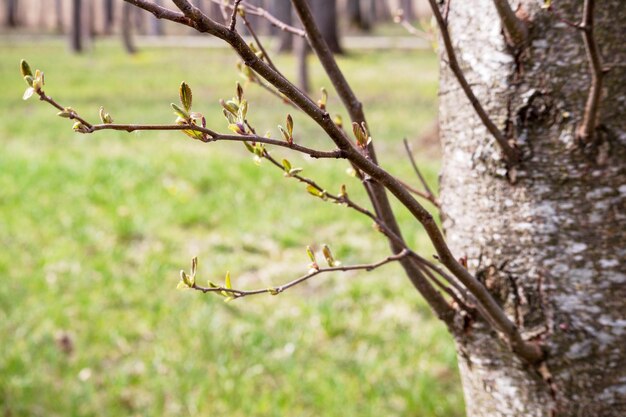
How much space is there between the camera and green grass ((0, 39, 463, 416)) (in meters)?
3.70

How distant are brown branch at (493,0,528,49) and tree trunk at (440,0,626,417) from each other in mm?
20

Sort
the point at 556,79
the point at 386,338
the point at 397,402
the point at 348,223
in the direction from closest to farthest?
the point at 556,79 < the point at 397,402 < the point at 386,338 < the point at 348,223

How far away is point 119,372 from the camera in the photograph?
385 centimetres

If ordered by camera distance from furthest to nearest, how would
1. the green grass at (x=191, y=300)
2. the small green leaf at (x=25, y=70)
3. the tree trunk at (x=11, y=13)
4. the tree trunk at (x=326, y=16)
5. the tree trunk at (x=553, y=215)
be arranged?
the tree trunk at (x=11, y=13) < the tree trunk at (x=326, y=16) < the green grass at (x=191, y=300) < the tree trunk at (x=553, y=215) < the small green leaf at (x=25, y=70)

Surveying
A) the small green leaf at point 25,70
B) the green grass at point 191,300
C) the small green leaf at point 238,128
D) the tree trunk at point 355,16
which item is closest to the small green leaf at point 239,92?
the small green leaf at point 238,128

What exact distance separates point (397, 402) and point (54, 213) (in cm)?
370

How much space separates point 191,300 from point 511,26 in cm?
364

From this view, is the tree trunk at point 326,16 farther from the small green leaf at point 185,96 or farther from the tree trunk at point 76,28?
the small green leaf at point 185,96

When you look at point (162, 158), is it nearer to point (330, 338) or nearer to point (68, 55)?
point (330, 338)

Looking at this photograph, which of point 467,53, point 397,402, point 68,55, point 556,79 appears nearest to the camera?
point 556,79

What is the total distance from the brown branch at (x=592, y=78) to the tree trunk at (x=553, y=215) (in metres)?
0.02

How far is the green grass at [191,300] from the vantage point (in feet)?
12.1

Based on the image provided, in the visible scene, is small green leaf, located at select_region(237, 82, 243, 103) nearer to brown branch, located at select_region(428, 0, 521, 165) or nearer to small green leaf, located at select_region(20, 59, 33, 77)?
small green leaf, located at select_region(20, 59, 33, 77)

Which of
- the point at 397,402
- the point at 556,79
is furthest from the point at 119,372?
the point at 556,79
